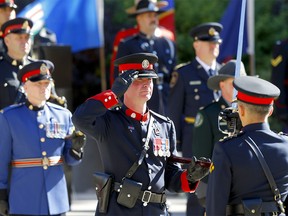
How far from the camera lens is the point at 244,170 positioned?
5.14 m

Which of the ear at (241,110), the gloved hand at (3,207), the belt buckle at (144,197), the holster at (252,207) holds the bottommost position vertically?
the gloved hand at (3,207)

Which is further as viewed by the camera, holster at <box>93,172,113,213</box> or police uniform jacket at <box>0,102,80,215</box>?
police uniform jacket at <box>0,102,80,215</box>

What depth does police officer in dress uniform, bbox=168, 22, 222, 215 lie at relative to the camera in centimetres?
880

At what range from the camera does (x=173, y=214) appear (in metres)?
10.0

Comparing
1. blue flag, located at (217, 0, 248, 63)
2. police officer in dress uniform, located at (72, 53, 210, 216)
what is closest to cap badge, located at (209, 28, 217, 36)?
blue flag, located at (217, 0, 248, 63)

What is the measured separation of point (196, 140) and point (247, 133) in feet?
6.83

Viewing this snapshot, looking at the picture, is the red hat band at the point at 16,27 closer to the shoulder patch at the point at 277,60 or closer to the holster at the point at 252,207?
the shoulder patch at the point at 277,60

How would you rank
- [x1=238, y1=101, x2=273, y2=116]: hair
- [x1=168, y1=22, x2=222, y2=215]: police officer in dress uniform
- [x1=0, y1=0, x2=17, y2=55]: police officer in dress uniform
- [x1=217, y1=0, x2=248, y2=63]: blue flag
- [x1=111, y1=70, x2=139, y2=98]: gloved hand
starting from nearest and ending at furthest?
1. [x1=238, y1=101, x2=273, y2=116]: hair
2. [x1=111, y1=70, x2=139, y2=98]: gloved hand
3. [x1=168, y1=22, x2=222, y2=215]: police officer in dress uniform
4. [x1=0, y1=0, x2=17, y2=55]: police officer in dress uniform
5. [x1=217, y1=0, x2=248, y2=63]: blue flag

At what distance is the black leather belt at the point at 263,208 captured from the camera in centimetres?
516

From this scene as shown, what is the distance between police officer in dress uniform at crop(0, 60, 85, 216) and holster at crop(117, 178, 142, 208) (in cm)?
133

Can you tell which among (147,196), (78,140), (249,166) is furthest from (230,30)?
(249,166)

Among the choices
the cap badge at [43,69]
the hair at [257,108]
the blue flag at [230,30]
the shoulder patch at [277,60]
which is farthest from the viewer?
the blue flag at [230,30]

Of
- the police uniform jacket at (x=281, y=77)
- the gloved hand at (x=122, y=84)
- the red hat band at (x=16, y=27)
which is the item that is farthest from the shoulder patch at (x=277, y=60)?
the gloved hand at (x=122, y=84)

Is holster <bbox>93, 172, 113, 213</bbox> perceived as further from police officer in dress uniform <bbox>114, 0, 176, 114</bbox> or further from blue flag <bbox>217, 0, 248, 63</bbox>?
blue flag <bbox>217, 0, 248, 63</bbox>
